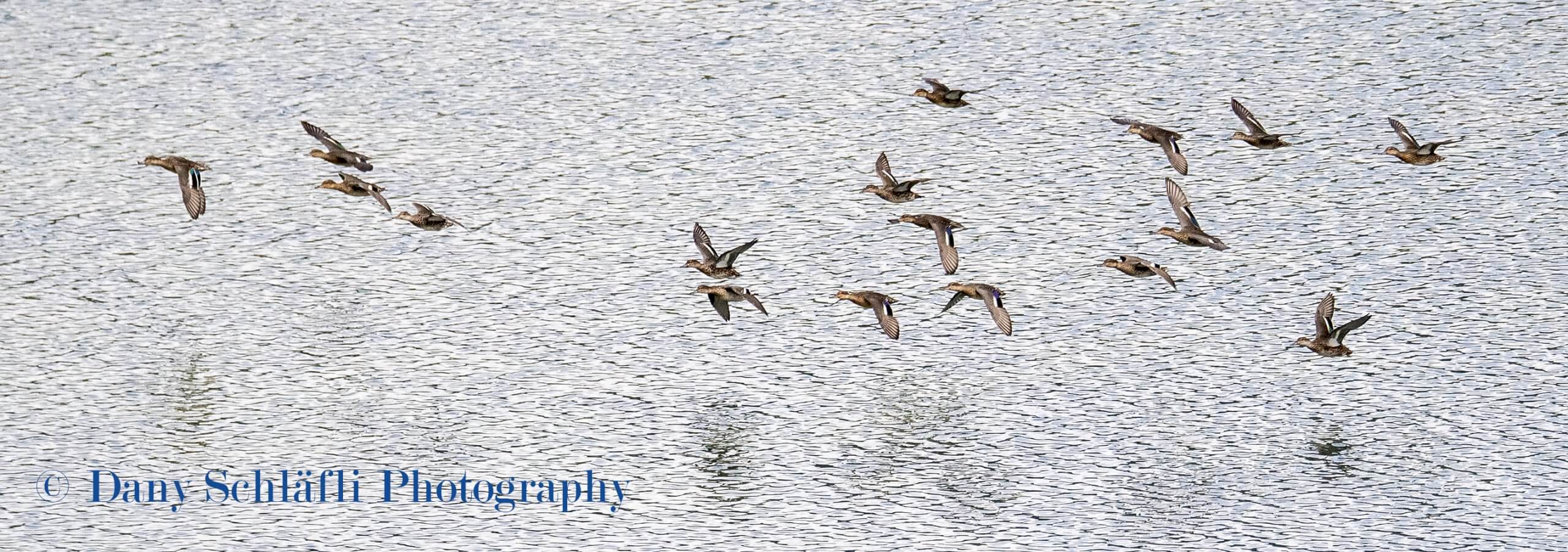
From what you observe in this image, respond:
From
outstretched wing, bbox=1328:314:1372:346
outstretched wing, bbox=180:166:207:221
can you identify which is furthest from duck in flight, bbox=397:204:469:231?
outstretched wing, bbox=1328:314:1372:346

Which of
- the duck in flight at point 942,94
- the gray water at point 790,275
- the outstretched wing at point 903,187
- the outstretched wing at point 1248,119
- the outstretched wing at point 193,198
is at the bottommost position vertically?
the gray water at point 790,275

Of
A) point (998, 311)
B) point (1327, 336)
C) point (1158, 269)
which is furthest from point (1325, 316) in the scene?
point (998, 311)

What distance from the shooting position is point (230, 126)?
2055 cm

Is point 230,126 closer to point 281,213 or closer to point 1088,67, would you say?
point 281,213

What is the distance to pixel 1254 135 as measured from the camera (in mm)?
18031

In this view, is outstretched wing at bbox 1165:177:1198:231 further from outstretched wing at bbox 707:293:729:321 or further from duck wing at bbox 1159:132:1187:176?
outstretched wing at bbox 707:293:729:321

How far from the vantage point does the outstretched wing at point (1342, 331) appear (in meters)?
15.0

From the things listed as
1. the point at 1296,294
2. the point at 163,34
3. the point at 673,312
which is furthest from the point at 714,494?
the point at 163,34

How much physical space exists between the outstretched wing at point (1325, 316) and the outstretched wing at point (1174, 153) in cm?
164

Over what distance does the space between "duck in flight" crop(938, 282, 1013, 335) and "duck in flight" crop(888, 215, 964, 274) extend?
0.22 metres

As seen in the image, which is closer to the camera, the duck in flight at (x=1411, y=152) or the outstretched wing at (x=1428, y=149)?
the outstretched wing at (x=1428, y=149)

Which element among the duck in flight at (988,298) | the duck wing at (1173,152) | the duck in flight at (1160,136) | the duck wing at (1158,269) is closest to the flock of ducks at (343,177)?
the duck in flight at (988,298)

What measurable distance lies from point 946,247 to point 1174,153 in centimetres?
267

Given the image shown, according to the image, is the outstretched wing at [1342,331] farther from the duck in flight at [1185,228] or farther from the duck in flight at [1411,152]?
the duck in flight at [1411,152]
